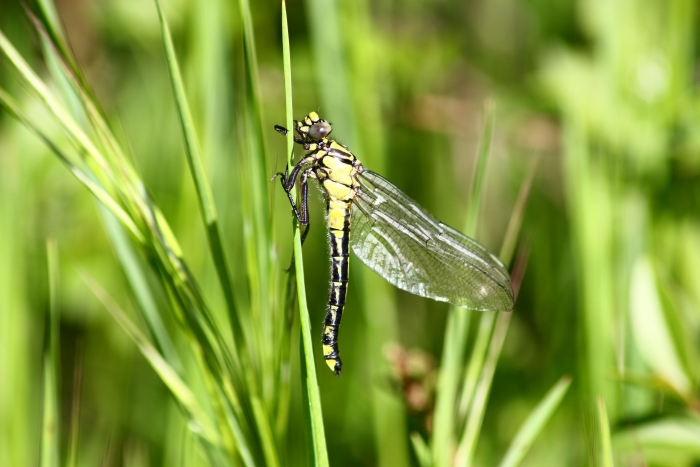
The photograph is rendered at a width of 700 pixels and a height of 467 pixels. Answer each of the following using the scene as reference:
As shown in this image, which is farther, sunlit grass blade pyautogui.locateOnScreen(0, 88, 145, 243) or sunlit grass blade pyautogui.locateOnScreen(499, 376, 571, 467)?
sunlit grass blade pyautogui.locateOnScreen(499, 376, 571, 467)

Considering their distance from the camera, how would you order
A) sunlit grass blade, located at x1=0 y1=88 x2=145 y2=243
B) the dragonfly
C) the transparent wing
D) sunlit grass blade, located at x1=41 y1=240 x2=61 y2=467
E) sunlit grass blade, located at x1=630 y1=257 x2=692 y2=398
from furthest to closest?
the transparent wing
the dragonfly
sunlit grass blade, located at x1=630 y1=257 x2=692 y2=398
sunlit grass blade, located at x1=41 y1=240 x2=61 y2=467
sunlit grass blade, located at x1=0 y1=88 x2=145 y2=243

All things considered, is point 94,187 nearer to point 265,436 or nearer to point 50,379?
point 50,379

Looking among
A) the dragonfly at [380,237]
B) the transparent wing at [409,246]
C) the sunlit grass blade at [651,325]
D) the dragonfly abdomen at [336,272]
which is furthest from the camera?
the transparent wing at [409,246]

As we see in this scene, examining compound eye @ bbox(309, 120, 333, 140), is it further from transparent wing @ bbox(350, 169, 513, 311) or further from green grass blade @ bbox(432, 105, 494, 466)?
green grass blade @ bbox(432, 105, 494, 466)

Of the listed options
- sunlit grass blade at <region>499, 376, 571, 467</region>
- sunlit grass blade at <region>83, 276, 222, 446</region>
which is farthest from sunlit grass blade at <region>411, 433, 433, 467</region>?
sunlit grass blade at <region>83, 276, 222, 446</region>

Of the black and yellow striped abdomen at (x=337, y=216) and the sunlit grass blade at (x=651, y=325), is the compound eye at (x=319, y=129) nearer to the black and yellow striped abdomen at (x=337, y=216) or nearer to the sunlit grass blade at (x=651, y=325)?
the black and yellow striped abdomen at (x=337, y=216)

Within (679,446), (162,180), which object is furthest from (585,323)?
(162,180)

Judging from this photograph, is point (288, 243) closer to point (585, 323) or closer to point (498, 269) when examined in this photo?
point (498, 269)

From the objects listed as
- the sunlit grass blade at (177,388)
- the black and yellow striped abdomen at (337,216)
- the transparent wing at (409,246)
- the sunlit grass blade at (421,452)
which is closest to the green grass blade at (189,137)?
the sunlit grass blade at (177,388)
